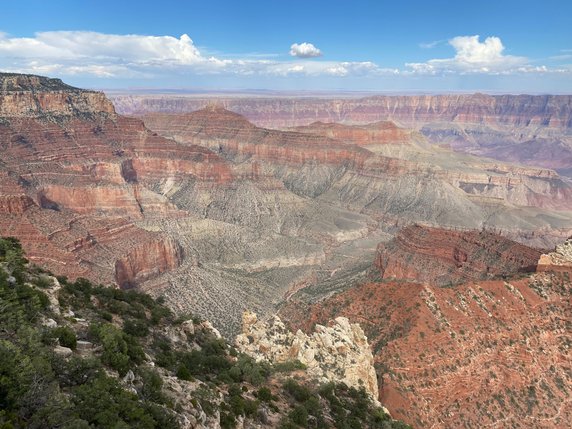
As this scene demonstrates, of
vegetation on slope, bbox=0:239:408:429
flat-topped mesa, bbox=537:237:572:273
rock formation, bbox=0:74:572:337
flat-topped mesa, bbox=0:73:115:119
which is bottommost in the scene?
rock formation, bbox=0:74:572:337

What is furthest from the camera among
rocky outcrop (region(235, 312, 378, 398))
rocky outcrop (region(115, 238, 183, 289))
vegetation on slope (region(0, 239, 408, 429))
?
rocky outcrop (region(115, 238, 183, 289))

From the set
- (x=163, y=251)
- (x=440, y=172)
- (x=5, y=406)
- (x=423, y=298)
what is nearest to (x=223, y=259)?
(x=163, y=251)

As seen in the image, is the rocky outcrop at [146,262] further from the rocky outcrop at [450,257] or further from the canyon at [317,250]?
the rocky outcrop at [450,257]

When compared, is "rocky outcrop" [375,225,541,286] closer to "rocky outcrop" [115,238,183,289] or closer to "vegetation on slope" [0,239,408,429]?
"vegetation on slope" [0,239,408,429]

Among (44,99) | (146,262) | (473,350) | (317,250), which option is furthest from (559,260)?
(44,99)

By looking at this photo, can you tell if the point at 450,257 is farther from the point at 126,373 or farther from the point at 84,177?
the point at 84,177

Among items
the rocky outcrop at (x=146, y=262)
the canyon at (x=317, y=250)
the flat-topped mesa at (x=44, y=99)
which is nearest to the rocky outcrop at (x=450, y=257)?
the canyon at (x=317, y=250)

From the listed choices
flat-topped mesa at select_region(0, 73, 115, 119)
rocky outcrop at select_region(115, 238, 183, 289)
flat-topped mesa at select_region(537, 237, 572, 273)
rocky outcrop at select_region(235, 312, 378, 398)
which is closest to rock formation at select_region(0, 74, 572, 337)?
rocky outcrop at select_region(115, 238, 183, 289)
